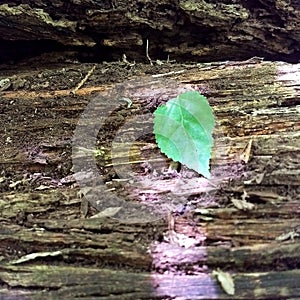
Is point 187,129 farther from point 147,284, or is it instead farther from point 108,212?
point 147,284

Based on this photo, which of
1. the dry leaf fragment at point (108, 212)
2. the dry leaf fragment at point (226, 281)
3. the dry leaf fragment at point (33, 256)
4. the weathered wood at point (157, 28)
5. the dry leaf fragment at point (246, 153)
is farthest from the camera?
the weathered wood at point (157, 28)

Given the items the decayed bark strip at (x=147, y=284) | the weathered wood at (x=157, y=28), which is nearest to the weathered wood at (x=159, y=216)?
the decayed bark strip at (x=147, y=284)

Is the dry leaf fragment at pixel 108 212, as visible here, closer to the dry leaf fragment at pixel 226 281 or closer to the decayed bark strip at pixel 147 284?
the decayed bark strip at pixel 147 284

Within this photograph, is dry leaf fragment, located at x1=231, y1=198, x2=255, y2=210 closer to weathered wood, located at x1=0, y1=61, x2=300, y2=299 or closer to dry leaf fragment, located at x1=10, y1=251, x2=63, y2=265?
weathered wood, located at x1=0, y1=61, x2=300, y2=299

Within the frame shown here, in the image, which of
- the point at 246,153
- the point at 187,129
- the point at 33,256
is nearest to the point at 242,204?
the point at 246,153

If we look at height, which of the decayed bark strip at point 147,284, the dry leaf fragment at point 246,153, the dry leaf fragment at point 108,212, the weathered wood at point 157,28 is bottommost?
the decayed bark strip at point 147,284

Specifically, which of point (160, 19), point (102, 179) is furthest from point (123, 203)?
point (160, 19)
